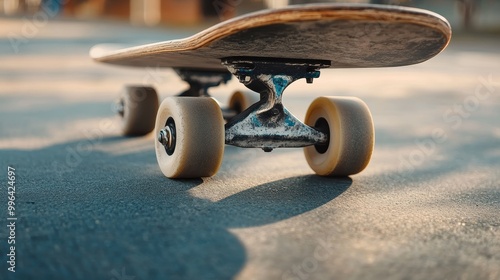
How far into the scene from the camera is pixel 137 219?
167 centimetres

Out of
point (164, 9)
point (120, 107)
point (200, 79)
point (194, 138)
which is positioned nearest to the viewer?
point (194, 138)

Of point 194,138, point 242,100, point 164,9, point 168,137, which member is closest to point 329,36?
point 194,138

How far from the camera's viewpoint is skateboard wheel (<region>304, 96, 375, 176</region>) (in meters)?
2.26

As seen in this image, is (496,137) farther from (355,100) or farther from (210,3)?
(210,3)

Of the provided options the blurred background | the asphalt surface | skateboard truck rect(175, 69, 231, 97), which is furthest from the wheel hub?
the blurred background

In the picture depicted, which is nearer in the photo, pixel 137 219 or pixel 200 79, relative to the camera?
pixel 137 219

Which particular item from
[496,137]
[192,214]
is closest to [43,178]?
[192,214]

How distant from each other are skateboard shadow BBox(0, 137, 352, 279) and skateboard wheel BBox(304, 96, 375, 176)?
54mm

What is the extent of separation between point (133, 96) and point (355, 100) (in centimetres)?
145

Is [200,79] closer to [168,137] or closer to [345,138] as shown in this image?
[168,137]

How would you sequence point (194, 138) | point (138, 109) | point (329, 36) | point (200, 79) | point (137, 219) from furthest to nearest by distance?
point (138, 109) < point (200, 79) < point (194, 138) < point (329, 36) < point (137, 219)

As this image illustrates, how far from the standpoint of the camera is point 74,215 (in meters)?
1.71

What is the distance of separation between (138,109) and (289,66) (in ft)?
4.58

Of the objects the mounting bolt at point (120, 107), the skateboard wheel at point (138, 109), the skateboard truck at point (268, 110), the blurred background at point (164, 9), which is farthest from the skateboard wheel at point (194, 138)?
the blurred background at point (164, 9)
